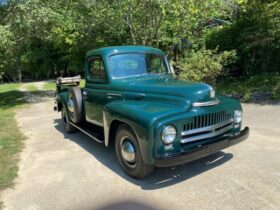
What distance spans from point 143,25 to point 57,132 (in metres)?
6.58

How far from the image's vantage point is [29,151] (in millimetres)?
6266

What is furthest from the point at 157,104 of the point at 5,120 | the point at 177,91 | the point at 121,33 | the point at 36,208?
the point at 121,33

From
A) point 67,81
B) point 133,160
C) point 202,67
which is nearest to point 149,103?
point 133,160

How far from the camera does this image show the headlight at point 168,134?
384 centimetres

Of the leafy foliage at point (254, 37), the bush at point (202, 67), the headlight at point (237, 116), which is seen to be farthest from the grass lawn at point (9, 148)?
the leafy foliage at point (254, 37)

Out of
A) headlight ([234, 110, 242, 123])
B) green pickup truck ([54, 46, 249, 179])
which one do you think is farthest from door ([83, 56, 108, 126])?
headlight ([234, 110, 242, 123])

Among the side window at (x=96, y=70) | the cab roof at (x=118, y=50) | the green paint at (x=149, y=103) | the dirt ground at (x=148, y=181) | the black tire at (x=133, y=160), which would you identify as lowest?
the dirt ground at (x=148, y=181)

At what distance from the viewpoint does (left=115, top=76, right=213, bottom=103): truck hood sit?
4281mm

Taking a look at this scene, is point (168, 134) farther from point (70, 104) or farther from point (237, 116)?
point (70, 104)

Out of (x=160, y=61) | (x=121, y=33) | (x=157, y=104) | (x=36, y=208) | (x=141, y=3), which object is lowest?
(x=36, y=208)

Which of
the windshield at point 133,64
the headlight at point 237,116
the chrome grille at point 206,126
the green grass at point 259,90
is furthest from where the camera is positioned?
the green grass at point 259,90

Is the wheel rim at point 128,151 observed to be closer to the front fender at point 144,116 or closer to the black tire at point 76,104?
the front fender at point 144,116

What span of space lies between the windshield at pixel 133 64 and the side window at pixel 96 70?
0.82ft

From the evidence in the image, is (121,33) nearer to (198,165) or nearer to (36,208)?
(198,165)
